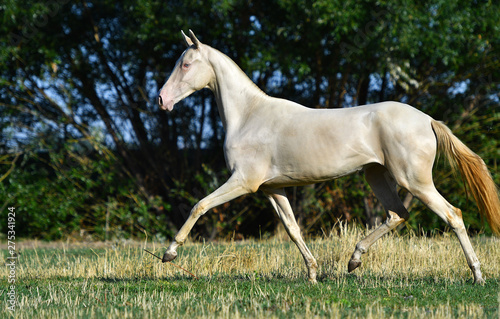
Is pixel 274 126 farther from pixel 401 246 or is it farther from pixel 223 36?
pixel 223 36

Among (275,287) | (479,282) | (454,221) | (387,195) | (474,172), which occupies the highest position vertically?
(474,172)

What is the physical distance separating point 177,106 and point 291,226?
843 cm

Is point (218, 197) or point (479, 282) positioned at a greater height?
point (218, 197)

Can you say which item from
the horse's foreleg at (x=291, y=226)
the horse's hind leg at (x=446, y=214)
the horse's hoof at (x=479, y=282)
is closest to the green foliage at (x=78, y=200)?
the horse's foreleg at (x=291, y=226)

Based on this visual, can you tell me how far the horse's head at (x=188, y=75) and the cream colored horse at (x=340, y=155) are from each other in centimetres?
9

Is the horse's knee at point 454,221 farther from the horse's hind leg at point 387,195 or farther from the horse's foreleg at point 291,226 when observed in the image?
the horse's foreleg at point 291,226

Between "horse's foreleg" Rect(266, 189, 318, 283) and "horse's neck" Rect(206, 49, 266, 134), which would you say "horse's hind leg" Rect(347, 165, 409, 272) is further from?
"horse's neck" Rect(206, 49, 266, 134)

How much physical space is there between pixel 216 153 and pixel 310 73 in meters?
3.14

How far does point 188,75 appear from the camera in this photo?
243 inches

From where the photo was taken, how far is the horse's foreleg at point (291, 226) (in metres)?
5.92

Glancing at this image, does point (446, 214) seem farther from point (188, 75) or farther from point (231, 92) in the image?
point (188, 75)

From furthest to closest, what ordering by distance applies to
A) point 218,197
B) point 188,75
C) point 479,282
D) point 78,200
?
point 78,200 → point 188,75 → point 218,197 → point 479,282

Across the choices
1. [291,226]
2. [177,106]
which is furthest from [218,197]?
[177,106]

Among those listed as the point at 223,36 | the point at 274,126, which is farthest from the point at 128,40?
the point at 274,126
